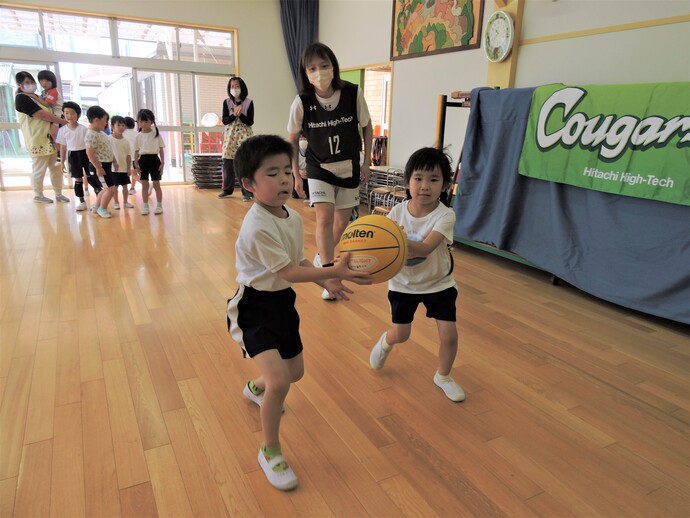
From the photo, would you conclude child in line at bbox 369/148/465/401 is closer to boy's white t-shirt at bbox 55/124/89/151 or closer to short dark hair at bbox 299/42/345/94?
short dark hair at bbox 299/42/345/94

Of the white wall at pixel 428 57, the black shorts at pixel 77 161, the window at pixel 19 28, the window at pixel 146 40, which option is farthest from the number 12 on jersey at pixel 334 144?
the window at pixel 19 28

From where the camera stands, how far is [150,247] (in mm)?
4195

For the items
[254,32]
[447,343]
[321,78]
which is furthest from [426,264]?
[254,32]

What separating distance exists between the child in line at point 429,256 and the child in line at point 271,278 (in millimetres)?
432

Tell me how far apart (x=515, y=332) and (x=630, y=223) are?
1.08m

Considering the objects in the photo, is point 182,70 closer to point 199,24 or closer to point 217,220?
point 199,24

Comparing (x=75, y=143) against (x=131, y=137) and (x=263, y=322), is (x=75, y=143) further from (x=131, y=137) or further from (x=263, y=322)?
(x=263, y=322)

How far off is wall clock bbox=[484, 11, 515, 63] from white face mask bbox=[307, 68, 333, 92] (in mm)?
2413

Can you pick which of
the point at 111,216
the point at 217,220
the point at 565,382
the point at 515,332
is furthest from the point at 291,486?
the point at 111,216

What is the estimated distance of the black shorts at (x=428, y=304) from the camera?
1.90m

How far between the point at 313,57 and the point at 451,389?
1.90 metres

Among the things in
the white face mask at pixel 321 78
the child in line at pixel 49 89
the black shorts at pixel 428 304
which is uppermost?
the child in line at pixel 49 89

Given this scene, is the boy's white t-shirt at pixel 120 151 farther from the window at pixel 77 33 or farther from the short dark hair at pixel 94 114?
the window at pixel 77 33

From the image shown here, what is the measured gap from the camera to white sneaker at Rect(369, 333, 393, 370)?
2.17 metres
